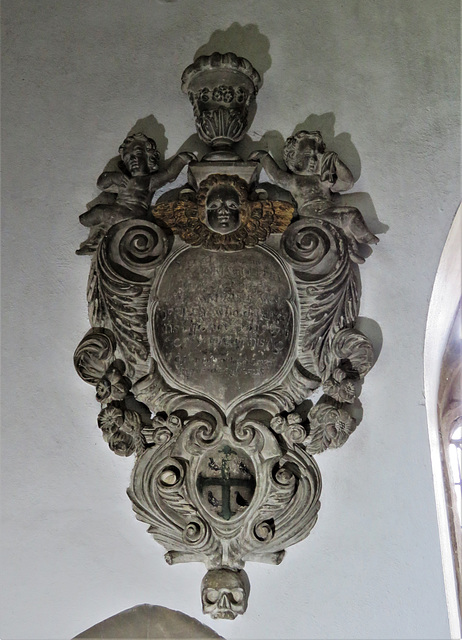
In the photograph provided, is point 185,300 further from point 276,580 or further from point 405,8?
point 405,8

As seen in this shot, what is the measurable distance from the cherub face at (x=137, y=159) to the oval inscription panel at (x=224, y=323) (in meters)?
0.39

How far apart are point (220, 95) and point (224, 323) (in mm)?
853

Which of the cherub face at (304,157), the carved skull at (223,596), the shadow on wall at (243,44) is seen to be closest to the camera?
the carved skull at (223,596)

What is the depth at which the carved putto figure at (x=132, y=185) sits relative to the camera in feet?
9.74

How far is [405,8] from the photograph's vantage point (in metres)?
3.14

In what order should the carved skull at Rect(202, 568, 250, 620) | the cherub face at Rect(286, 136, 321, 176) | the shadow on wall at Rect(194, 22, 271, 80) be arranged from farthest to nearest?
the shadow on wall at Rect(194, 22, 271, 80), the cherub face at Rect(286, 136, 321, 176), the carved skull at Rect(202, 568, 250, 620)

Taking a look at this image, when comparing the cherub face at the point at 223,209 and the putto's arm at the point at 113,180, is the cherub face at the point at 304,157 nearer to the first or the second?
the cherub face at the point at 223,209

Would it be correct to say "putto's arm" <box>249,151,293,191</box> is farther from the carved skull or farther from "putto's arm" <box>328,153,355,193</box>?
the carved skull

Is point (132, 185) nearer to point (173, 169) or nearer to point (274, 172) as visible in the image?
point (173, 169)

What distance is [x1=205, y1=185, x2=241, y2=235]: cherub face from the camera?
288 cm

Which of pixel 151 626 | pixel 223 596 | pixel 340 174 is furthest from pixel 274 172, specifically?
pixel 151 626

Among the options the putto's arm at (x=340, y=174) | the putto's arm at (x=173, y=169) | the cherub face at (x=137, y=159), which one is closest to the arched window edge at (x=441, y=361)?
the putto's arm at (x=340, y=174)

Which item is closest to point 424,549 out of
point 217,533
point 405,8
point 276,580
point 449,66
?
point 276,580

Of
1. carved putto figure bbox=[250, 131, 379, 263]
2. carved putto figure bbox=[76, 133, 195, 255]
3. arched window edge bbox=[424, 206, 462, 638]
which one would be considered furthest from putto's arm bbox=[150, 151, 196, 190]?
arched window edge bbox=[424, 206, 462, 638]
